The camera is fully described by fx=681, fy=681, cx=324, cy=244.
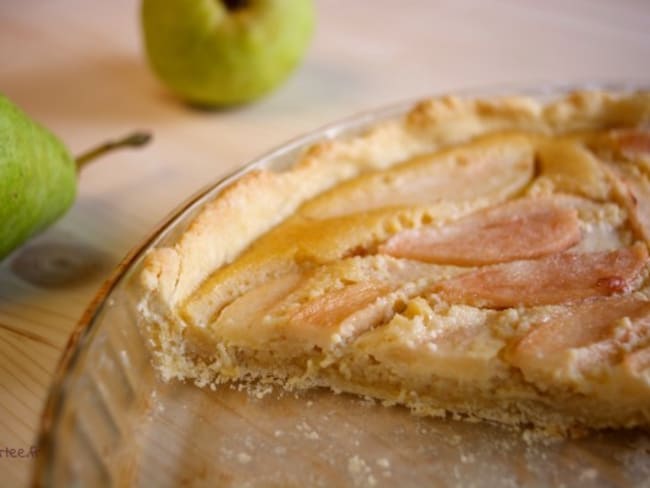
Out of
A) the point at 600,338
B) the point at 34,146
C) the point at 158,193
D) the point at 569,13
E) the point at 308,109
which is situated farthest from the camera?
the point at 569,13

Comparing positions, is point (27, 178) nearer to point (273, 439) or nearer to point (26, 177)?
point (26, 177)

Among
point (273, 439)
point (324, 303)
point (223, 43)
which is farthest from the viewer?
point (223, 43)

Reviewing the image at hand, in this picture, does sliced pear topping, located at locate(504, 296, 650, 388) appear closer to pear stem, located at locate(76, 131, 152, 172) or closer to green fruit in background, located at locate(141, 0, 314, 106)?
pear stem, located at locate(76, 131, 152, 172)

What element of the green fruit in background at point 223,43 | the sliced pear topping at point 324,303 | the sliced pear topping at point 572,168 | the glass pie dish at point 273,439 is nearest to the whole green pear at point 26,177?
the glass pie dish at point 273,439

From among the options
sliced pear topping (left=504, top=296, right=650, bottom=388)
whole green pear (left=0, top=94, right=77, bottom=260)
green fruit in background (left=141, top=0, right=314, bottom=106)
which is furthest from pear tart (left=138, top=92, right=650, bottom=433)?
green fruit in background (left=141, top=0, right=314, bottom=106)

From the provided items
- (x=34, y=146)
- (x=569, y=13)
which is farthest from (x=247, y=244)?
(x=569, y=13)

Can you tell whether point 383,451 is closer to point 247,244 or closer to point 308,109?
point 247,244

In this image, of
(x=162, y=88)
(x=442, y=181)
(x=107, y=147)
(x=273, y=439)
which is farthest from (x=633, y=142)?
(x=162, y=88)
